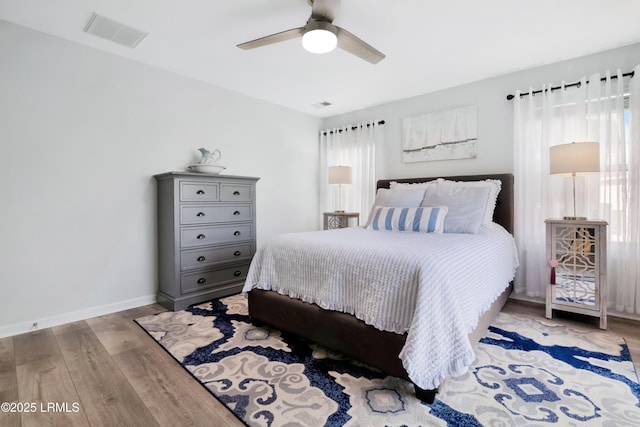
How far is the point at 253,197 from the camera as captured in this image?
3684 millimetres

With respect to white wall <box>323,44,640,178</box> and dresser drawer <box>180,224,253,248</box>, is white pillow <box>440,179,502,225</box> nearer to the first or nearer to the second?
white wall <box>323,44,640,178</box>

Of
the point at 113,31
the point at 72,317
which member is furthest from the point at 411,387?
the point at 113,31

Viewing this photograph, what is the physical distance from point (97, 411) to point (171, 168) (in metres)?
2.40

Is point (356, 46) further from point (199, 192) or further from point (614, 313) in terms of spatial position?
point (614, 313)

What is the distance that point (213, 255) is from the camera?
129 inches

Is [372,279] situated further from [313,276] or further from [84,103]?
[84,103]

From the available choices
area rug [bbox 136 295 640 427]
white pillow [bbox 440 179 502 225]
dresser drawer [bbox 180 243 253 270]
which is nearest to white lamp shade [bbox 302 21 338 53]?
white pillow [bbox 440 179 502 225]

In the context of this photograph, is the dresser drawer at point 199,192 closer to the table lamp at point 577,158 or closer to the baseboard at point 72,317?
the baseboard at point 72,317

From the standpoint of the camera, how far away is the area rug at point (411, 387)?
4.73 feet

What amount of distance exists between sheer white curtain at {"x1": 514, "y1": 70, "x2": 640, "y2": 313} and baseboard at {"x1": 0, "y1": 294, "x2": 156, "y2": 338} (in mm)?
3876

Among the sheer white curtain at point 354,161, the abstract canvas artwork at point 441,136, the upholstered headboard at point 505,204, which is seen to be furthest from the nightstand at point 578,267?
the sheer white curtain at point 354,161

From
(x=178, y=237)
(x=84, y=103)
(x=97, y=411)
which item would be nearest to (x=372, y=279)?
(x=97, y=411)

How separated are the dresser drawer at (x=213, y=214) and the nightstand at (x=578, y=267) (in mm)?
3012

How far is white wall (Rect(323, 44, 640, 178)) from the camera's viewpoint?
286 centimetres
